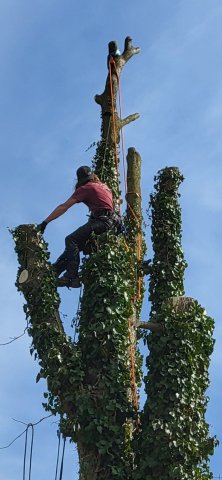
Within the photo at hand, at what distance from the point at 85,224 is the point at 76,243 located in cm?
20

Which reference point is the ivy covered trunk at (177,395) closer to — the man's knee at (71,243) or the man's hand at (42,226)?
the man's knee at (71,243)

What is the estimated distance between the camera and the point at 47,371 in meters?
8.64

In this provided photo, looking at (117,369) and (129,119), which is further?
(129,119)

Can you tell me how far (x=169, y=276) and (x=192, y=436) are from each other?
1.97 metres

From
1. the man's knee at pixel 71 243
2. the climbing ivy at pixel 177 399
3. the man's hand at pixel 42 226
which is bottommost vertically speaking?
the climbing ivy at pixel 177 399

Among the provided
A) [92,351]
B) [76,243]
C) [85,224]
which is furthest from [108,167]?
[92,351]

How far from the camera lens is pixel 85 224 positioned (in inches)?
374

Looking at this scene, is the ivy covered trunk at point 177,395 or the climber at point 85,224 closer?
the ivy covered trunk at point 177,395

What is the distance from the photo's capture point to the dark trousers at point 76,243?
366 inches

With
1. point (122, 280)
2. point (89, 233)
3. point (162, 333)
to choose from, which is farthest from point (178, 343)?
point (89, 233)

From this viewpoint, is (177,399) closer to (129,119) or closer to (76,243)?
(76,243)

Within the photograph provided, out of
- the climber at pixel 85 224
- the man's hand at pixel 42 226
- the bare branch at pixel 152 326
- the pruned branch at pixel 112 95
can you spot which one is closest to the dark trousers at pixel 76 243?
the climber at pixel 85 224

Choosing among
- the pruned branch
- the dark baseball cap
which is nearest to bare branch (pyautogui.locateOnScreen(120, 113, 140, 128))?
the pruned branch

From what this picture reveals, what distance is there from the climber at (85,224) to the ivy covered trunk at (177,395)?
84cm
